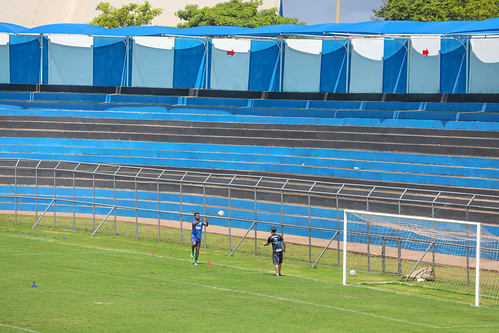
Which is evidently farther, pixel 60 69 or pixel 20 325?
pixel 60 69


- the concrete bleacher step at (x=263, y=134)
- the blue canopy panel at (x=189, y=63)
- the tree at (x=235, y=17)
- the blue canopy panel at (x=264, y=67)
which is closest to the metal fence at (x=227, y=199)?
the concrete bleacher step at (x=263, y=134)

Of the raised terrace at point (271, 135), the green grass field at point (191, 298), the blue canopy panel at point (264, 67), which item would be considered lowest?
the green grass field at point (191, 298)

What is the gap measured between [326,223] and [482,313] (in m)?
11.7

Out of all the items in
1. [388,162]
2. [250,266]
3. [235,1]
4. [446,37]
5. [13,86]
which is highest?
[235,1]

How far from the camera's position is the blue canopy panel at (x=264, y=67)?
43.4m

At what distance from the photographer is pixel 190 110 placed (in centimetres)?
4309

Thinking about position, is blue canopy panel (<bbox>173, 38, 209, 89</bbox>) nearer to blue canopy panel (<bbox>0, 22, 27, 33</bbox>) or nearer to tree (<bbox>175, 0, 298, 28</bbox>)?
blue canopy panel (<bbox>0, 22, 27, 33</bbox>)

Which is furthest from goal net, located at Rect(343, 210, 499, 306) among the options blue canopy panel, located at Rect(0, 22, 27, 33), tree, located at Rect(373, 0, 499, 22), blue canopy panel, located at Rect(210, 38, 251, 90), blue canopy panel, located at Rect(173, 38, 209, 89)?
Answer: tree, located at Rect(373, 0, 499, 22)

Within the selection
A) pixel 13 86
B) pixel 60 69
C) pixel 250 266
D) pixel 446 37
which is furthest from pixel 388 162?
pixel 13 86

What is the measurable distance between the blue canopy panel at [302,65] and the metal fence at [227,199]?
29.0ft

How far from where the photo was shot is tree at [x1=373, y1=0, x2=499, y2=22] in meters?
60.3

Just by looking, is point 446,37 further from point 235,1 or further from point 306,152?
point 235,1

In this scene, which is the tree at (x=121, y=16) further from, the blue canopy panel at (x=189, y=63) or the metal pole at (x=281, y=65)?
the metal pole at (x=281, y=65)

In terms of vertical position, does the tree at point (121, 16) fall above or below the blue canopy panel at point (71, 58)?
above
